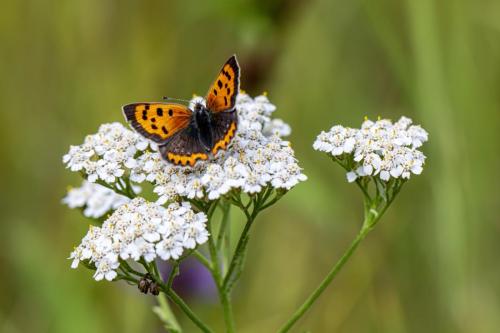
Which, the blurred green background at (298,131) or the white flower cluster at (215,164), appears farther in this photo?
the blurred green background at (298,131)

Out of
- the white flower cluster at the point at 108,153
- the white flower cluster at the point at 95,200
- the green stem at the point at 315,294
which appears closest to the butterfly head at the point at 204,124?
the white flower cluster at the point at 108,153

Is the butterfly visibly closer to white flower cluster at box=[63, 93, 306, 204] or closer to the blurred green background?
white flower cluster at box=[63, 93, 306, 204]

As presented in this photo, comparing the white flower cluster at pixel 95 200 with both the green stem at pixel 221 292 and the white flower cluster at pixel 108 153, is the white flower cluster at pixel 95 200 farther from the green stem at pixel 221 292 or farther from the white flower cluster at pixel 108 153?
the green stem at pixel 221 292

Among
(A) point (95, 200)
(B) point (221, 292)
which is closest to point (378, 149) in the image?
(B) point (221, 292)

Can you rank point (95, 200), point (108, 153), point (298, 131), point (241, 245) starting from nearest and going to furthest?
point (241, 245), point (108, 153), point (95, 200), point (298, 131)

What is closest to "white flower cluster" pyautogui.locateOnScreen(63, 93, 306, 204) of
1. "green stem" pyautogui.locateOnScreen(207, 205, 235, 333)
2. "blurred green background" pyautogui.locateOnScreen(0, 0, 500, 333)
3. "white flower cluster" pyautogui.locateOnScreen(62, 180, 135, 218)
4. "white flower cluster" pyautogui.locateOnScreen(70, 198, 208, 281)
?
"white flower cluster" pyautogui.locateOnScreen(70, 198, 208, 281)

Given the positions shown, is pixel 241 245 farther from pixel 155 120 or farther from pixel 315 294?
pixel 155 120
